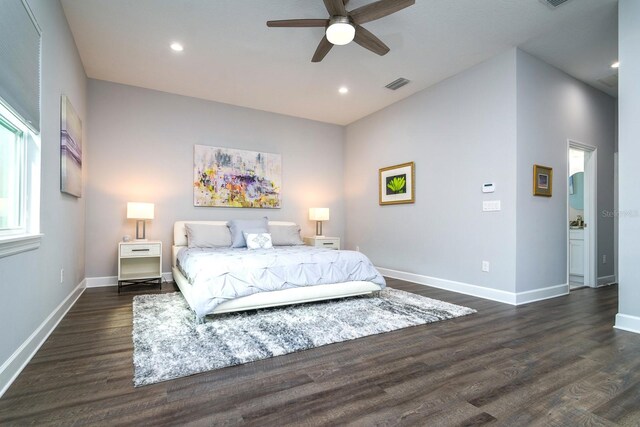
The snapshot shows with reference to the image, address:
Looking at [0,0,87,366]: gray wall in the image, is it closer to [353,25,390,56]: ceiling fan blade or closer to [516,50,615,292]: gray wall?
[353,25,390,56]: ceiling fan blade

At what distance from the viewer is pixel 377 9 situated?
101 inches

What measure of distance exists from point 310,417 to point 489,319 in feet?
7.52

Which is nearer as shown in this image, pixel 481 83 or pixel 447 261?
pixel 481 83

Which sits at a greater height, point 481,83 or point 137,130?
point 481,83

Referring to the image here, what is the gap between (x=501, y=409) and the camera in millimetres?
1592

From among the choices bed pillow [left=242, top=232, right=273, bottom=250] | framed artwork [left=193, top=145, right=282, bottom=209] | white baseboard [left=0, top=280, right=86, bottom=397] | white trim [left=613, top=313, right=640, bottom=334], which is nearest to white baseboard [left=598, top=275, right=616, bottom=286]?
white trim [left=613, top=313, right=640, bottom=334]

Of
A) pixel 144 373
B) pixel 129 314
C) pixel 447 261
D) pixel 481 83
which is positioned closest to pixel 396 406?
pixel 144 373

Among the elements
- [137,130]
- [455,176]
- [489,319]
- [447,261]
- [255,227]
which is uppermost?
[137,130]

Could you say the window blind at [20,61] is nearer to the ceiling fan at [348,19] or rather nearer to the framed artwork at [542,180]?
the ceiling fan at [348,19]

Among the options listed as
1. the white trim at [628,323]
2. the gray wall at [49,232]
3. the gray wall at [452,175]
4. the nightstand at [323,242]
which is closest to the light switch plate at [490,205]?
the gray wall at [452,175]

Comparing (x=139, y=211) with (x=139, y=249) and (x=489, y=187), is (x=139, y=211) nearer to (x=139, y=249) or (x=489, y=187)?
(x=139, y=249)

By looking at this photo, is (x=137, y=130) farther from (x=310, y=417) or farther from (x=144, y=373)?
(x=310, y=417)

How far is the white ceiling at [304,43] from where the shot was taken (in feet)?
9.89

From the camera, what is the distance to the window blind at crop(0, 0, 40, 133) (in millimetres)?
1719
